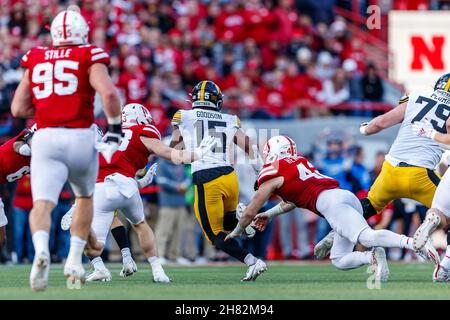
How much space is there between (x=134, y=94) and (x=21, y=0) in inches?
142

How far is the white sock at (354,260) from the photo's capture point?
32.3 feet

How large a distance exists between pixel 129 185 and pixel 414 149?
2.92m

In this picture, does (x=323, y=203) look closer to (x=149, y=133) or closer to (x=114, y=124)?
(x=149, y=133)

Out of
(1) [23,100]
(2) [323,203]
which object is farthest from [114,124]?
(2) [323,203]

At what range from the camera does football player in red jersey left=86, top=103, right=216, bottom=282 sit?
10.3m

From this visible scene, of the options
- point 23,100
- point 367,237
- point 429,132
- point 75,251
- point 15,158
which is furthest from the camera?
point 15,158

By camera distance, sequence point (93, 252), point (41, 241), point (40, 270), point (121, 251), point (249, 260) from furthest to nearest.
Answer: point (121, 251), point (249, 260), point (93, 252), point (41, 241), point (40, 270)

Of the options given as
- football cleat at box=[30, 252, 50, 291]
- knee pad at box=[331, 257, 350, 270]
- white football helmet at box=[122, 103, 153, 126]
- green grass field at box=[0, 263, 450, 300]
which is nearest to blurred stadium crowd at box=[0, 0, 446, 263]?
green grass field at box=[0, 263, 450, 300]

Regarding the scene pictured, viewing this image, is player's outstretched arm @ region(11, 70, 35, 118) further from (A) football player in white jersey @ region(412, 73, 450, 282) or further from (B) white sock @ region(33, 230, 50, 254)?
(A) football player in white jersey @ region(412, 73, 450, 282)

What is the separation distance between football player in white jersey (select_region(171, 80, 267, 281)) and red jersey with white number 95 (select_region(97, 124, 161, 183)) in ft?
1.55

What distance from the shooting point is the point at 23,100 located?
863cm

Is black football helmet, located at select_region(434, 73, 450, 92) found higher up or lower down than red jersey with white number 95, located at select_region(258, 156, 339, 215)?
higher up

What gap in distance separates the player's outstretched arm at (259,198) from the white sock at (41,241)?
2.52m
